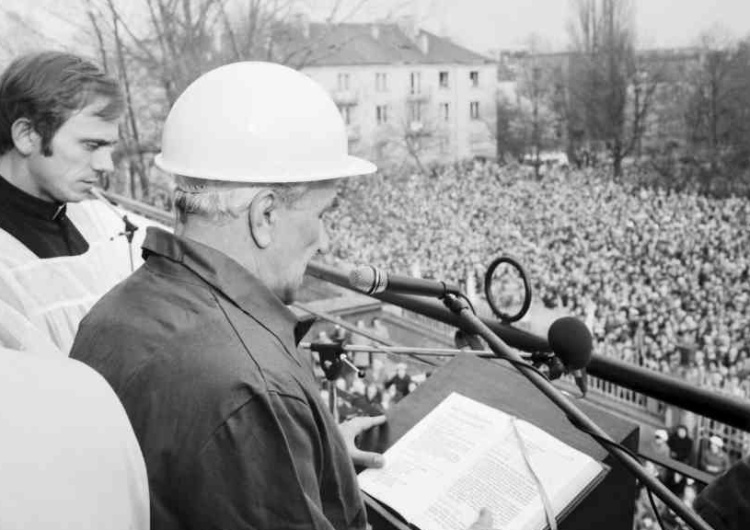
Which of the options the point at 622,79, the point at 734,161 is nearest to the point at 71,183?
the point at 734,161

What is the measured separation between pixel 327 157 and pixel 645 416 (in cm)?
1237

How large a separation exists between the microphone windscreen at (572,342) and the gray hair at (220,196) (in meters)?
0.64

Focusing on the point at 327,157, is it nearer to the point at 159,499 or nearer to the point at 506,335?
the point at 159,499

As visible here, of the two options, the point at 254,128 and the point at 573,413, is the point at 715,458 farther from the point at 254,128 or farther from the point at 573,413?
the point at 254,128

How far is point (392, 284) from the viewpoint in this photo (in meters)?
1.79

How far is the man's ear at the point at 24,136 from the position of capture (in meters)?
2.27

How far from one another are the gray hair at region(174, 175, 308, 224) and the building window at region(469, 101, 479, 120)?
47.3 m

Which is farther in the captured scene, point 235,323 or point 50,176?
point 50,176

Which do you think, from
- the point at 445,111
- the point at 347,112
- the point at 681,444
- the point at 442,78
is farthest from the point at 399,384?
the point at 442,78

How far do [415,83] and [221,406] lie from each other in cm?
4628

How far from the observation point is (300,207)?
4.78ft

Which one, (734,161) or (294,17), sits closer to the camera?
(294,17)

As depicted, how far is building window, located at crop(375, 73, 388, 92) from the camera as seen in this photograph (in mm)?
43969

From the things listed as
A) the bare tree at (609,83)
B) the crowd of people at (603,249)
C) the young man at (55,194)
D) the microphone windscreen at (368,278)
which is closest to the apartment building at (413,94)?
the crowd of people at (603,249)
